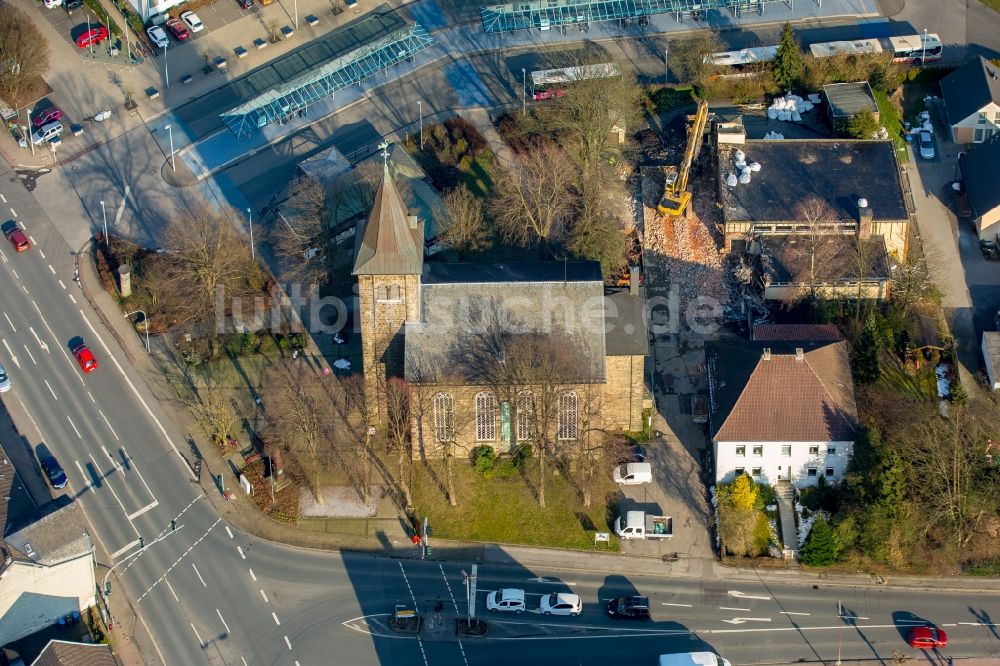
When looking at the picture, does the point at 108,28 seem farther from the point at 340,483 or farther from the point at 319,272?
the point at 340,483

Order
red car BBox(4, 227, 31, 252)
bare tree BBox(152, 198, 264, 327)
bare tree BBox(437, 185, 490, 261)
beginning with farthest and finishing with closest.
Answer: red car BBox(4, 227, 31, 252), bare tree BBox(437, 185, 490, 261), bare tree BBox(152, 198, 264, 327)

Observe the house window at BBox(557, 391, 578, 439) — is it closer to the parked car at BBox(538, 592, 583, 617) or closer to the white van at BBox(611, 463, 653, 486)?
the white van at BBox(611, 463, 653, 486)

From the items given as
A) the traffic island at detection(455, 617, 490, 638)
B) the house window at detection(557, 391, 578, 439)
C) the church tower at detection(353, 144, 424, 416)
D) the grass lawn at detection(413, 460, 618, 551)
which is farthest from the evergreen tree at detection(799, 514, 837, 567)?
the church tower at detection(353, 144, 424, 416)

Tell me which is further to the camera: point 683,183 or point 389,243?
point 683,183

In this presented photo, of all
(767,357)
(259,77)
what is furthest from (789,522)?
(259,77)

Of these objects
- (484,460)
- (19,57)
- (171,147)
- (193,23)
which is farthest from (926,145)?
(19,57)

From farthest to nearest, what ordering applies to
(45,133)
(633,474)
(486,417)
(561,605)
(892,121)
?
(45,133), (892,121), (486,417), (633,474), (561,605)

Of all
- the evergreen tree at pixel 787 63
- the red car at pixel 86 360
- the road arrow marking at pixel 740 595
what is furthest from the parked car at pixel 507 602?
the evergreen tree at pixel 787 63

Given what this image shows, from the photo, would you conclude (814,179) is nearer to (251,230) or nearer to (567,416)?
(567,416)
